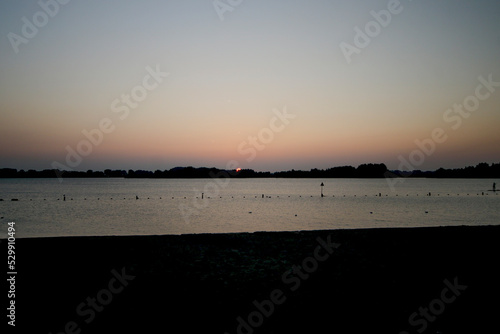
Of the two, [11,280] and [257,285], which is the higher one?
[11,280]

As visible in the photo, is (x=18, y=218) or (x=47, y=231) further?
(x=18, y=218)

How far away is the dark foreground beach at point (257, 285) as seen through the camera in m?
7.08

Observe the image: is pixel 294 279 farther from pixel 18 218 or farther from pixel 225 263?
pixel 18 218

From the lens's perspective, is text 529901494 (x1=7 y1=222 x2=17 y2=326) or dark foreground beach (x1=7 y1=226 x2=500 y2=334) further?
text 529901494 (x1=7 y1=222 x2=17 y2=326)

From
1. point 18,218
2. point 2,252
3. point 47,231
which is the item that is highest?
point 18,218

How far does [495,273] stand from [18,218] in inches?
2357

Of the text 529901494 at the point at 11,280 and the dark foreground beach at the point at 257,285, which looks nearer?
the dark foreground beach at the point at 257,285

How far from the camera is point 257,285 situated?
9180mm

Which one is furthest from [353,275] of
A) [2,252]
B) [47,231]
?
[47,231]

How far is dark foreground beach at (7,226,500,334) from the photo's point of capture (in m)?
7.08

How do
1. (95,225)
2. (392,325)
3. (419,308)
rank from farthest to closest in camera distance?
(95,225) → (419,308) → (392,325)

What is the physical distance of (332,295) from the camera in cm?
866

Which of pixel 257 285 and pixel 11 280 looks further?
pixel 11 280

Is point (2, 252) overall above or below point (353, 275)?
above
